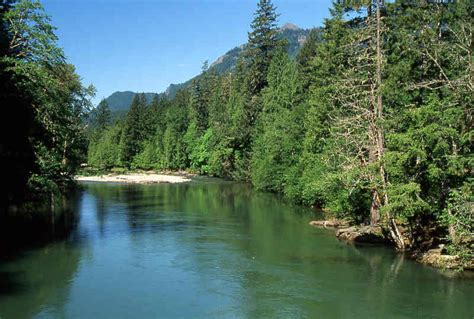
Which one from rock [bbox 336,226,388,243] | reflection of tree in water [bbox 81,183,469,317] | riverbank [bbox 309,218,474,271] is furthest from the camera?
rock [bbox 336,226,388,243]

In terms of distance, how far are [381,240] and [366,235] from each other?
0.80 m

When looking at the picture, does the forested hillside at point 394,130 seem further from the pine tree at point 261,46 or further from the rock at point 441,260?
the pine tree at point 261,46

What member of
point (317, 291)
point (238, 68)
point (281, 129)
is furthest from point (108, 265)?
point (238, 68)

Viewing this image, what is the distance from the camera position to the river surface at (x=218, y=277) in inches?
603

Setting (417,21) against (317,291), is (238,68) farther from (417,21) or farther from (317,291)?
(317,291)

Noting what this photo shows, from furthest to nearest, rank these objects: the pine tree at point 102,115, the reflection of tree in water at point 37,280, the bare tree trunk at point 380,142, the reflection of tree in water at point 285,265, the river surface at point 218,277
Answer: the pine tree at point 102,115, the bare tree trunk at point 380,142, the reflection of tree in water at point 285,265, the river surface at point 218,277, the reflection of tree in water at point 37,280

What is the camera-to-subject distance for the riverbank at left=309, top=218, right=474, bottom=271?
1962 cm

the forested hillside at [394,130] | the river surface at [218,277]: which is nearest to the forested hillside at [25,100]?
the river surface at [218,277]

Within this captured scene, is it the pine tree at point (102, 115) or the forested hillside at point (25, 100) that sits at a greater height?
the pine tree at point (102, 115)

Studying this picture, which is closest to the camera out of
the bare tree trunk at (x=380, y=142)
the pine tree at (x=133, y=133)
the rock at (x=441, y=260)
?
the rock at (x=441, y=260)

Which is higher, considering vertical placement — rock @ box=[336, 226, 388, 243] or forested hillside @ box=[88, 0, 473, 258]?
forested hillside @ box=[88, 0, 473, 258]

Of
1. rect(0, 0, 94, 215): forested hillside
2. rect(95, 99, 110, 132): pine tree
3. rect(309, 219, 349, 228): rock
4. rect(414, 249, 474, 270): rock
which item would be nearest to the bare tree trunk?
rect(414, 249, 474, 270): rock

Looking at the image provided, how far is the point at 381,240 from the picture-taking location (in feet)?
82.6

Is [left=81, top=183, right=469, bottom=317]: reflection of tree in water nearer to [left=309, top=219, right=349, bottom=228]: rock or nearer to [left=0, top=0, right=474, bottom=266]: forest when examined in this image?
[left=309, top=219, right=349, bottom=228]: rock
